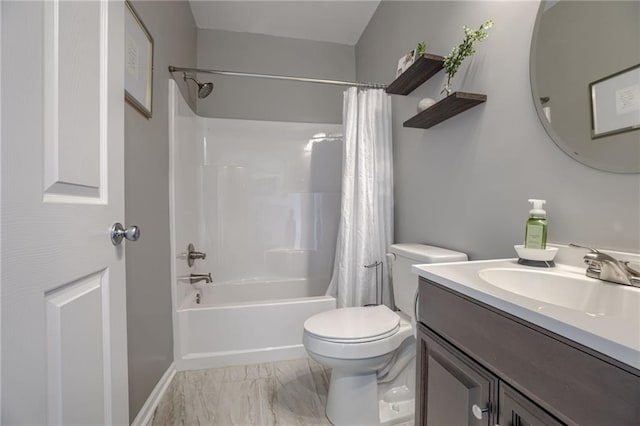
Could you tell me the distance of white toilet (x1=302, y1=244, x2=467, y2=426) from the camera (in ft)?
3.96

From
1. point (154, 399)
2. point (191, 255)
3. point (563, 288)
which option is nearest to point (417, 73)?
point (563, 288)

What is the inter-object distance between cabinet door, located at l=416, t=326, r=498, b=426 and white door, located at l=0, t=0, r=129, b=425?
857mm

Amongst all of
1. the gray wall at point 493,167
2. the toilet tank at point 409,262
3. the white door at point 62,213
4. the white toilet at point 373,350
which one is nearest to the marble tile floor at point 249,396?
A: the white toilet at point 373,350

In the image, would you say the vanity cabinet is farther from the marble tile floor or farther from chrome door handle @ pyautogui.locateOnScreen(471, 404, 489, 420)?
the marble tile floor

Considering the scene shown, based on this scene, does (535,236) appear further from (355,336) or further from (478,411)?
(355,336)

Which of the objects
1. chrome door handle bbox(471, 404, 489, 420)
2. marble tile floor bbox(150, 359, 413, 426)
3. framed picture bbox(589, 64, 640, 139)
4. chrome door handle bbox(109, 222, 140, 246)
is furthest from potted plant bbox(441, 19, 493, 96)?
marble tile floor bbox(150, 359, 413, 426)

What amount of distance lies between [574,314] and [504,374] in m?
0.19

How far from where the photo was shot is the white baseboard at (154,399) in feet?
4.15

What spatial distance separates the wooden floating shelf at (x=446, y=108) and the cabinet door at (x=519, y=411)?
1031 mm

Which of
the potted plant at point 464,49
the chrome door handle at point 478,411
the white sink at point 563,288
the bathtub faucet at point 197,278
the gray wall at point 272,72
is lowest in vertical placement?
the bathtub faucet at point 197,278

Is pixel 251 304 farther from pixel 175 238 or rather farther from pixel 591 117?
pixel 591 117

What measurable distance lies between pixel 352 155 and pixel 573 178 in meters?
1.14

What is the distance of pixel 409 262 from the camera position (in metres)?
1.38

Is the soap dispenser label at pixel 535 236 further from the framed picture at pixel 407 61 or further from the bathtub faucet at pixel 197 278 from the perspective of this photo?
the bathtub faucet at pixel 197 278
